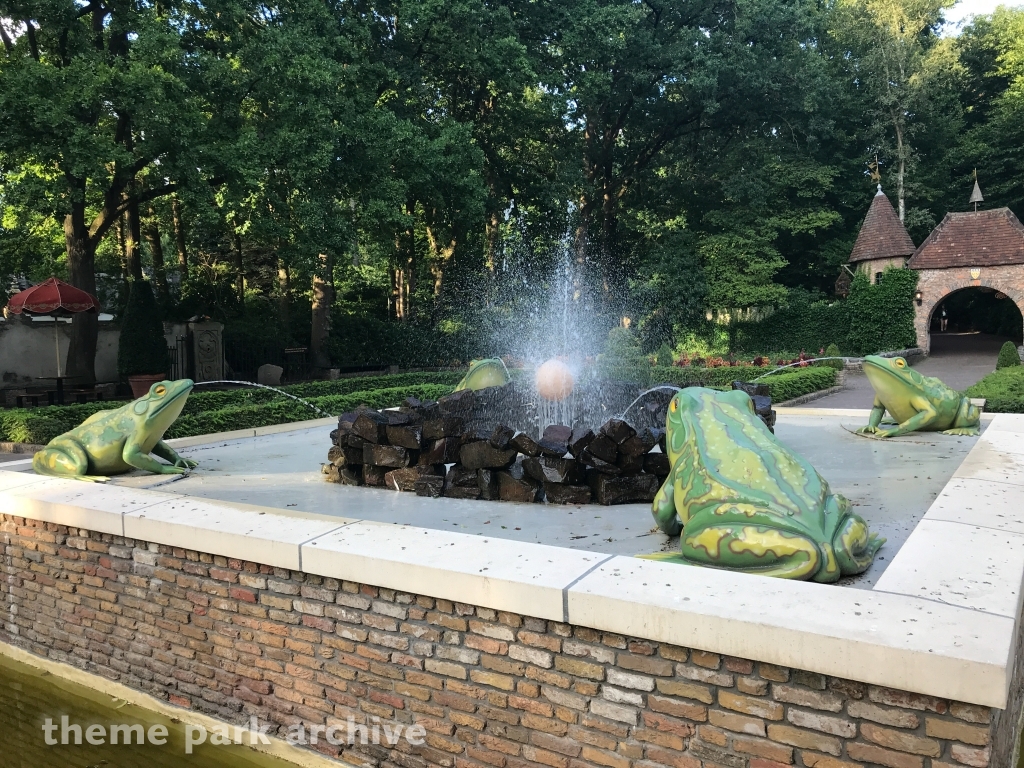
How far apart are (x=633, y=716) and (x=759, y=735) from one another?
50cm

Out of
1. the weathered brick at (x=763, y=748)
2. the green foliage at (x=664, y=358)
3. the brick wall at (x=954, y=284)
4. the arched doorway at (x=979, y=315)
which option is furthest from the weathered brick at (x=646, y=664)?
the arched doorway at (x=979, y=315)

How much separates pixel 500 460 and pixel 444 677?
2527 millimetres

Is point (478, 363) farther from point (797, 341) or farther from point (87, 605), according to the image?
point (797, 341)

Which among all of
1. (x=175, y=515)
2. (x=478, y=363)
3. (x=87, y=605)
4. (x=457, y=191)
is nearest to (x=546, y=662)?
(x=175, y=515)

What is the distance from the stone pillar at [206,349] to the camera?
68.5 ft

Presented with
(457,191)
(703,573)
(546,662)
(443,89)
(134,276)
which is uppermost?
(443,89)

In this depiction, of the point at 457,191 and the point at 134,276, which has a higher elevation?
the point at 457,191

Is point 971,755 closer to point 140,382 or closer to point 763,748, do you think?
point 763,748

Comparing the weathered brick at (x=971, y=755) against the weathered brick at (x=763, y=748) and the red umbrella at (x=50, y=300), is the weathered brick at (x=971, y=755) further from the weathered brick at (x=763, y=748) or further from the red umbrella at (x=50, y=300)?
the red umbrella at (x=50, y=300)

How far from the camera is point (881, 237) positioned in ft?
95.0

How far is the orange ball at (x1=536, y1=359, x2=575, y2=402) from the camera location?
31.4 feet

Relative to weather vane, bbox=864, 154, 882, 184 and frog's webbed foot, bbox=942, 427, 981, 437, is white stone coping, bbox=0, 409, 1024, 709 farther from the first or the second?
weather vane, bbox=864, 154, 882, 184

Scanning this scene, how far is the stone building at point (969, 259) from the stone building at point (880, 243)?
0.59 metres

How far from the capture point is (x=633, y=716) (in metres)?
2.91
